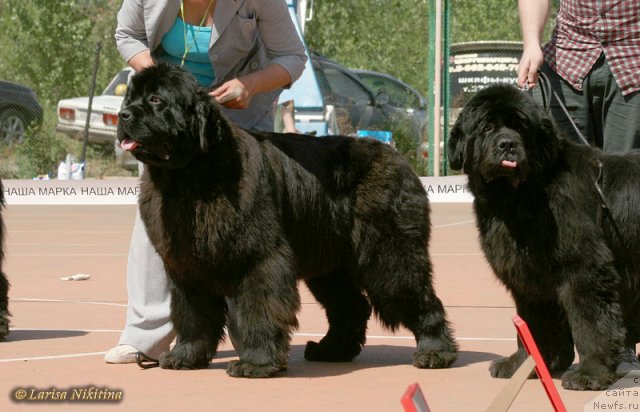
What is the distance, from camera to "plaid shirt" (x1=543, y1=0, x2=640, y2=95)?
550 centimetres

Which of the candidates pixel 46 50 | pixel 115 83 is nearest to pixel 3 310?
pixel 115 83

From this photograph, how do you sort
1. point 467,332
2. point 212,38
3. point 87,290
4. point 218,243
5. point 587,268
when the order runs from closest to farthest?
point 587,268 < point 218,243 < point 212,38 < point 467,332 < point 87,290

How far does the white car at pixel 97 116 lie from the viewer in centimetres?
2166

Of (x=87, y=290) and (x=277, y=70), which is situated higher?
(x=277, y=70)

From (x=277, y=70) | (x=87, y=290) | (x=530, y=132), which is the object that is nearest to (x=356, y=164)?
(x=277, y=70)

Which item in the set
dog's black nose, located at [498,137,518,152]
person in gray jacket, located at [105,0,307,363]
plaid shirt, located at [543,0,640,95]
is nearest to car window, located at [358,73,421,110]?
person in gray jacket, located at [105,0,307,363]

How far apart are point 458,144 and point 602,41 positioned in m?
0.88

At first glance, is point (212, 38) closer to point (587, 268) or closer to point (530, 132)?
point (530, 132)

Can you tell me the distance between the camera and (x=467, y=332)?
7133 millimetres

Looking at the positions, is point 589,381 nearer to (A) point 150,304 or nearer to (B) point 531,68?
(B) point 531,68

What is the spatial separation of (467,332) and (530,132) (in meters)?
2.29

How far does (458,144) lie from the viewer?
208 inches

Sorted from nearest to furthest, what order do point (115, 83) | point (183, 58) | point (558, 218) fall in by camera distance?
point (558, 218) < point (183, 58) < point (115, 83)
